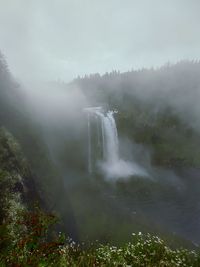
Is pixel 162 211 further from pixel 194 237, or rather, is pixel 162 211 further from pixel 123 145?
pixel 123 145

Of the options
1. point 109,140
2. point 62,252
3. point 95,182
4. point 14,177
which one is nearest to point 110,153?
point 109,140

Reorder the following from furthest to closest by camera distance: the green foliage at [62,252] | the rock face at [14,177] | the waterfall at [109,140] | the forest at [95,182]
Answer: the waterfall at [109,140] < the rock face at [14,177] < the forest at [95,182] < the green foliage at [62,252]

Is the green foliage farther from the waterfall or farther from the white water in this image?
the waterfall

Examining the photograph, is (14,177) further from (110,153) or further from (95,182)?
(110,153)

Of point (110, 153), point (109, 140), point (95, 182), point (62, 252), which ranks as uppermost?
point (62, 252)

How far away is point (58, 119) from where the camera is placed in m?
77.2

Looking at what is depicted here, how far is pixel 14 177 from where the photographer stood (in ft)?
77.9

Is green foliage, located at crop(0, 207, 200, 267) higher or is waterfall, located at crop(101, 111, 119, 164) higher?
green foliage, located at crop(0, 207, 200, 267)

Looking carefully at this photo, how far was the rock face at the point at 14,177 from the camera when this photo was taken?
69.6 ft

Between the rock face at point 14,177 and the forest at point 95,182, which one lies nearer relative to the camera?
the forest at point 95,182

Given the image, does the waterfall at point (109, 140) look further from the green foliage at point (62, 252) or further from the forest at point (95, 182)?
the green foliage at point (62, 252)

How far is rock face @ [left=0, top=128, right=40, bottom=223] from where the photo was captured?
21203 mm

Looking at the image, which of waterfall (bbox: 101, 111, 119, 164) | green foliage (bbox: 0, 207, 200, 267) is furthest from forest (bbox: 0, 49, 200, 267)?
waterfall (bbox: 101, 111, 119, 164)

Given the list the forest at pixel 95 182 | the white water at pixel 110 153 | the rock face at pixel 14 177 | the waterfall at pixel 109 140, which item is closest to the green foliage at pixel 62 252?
the forest at pixel 95 182
